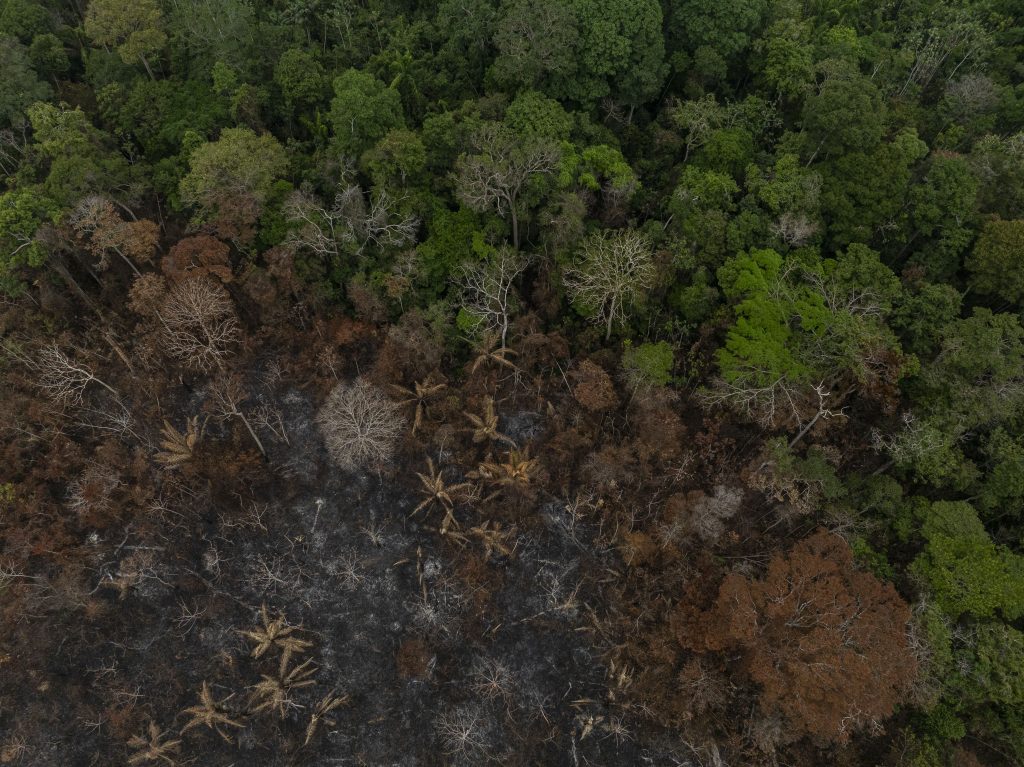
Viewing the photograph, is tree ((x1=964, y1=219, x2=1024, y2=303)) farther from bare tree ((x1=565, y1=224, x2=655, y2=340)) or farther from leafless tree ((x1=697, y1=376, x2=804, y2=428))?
bare tree ((x1=565, y1=224, x2=655, y2=340))

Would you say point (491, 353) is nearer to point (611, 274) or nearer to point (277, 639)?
point (611, 274)

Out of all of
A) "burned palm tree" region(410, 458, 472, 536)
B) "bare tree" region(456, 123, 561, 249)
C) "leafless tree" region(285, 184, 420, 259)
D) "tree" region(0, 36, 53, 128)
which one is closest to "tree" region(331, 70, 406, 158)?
"leafless tree" region(285, 184, 420, 259)

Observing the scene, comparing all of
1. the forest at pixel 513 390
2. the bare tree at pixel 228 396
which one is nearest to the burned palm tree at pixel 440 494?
the forest at pixel 513 390

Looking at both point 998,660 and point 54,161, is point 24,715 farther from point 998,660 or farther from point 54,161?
point 998,660

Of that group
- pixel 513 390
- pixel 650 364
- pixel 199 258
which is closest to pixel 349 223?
pixel 199 258

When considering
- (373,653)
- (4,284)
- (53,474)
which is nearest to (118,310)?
(4,284)
